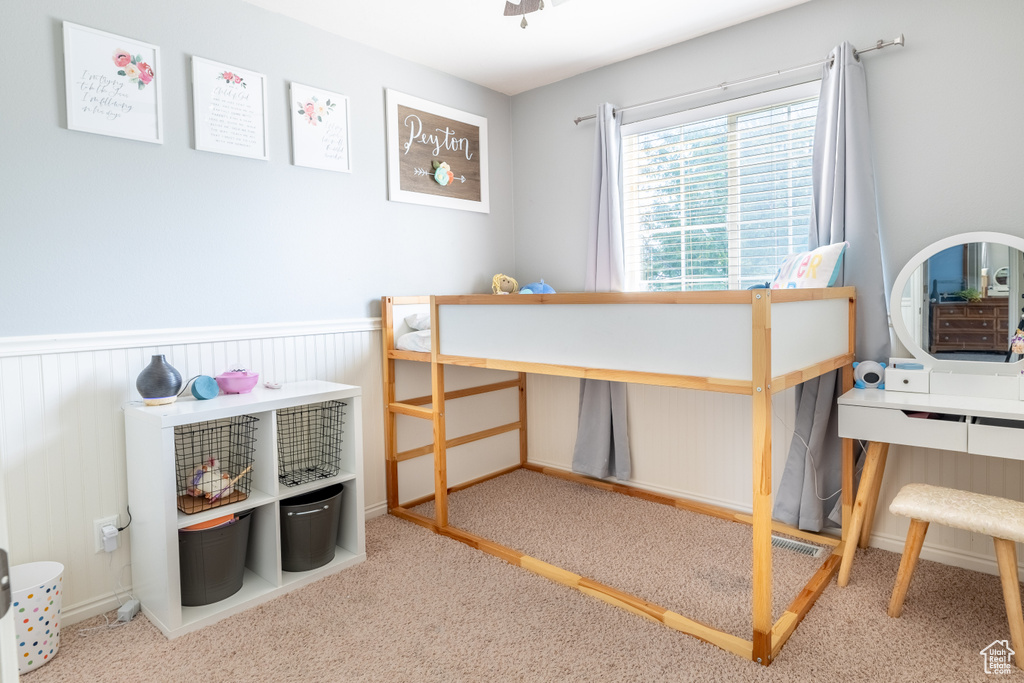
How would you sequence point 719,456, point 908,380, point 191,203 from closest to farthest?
point 908,380 < point 191,203 < point 719,456


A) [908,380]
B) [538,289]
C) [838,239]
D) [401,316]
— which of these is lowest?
[908,380]

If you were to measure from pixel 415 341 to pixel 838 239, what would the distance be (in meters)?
1.73

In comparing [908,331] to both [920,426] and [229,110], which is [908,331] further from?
[229,110]

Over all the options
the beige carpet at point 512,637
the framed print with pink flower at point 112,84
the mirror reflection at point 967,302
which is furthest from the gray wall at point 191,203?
the mirror reflection at point 967,302

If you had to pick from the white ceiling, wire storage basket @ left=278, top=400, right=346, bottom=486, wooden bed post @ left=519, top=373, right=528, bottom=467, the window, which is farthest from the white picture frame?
wooden bed post @ left=519, top=373, right=528, bottom=467

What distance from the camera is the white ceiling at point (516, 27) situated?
7.64 ft

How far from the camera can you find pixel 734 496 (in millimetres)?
2656

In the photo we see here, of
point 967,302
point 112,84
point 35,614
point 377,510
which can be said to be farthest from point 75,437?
point 967,302

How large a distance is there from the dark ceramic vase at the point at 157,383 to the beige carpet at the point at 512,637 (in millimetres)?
702

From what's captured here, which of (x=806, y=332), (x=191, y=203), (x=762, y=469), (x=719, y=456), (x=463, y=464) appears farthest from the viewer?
(x=463, y=464)

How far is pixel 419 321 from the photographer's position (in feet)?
8.97

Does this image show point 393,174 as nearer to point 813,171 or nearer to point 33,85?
point 33,85

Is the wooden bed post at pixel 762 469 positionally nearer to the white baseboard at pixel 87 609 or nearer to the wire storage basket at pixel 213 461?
the wire storage basket at pixel 213 461

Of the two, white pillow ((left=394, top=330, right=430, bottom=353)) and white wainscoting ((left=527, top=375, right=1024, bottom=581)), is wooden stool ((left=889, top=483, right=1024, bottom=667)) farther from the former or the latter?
white pillow ((left=394, top=330, right=430, bottom=353))
